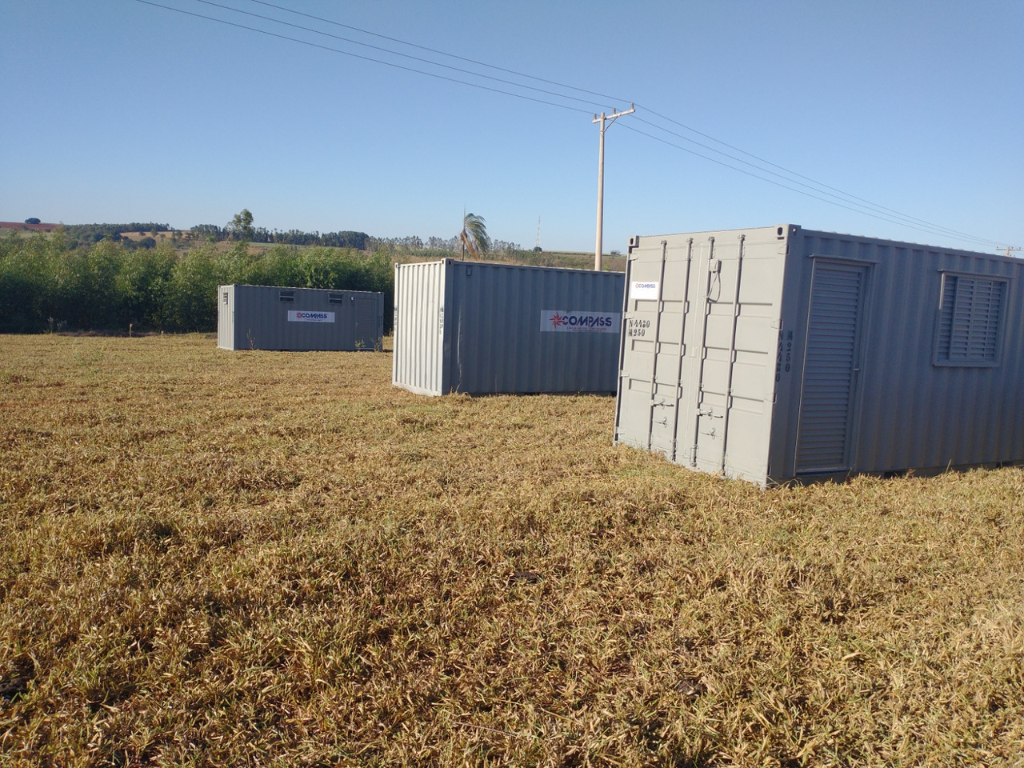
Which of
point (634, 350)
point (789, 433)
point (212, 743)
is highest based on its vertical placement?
→ point (634, 350)

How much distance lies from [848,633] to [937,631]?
1.51 feet

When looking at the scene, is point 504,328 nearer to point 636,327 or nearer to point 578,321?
point 578,321

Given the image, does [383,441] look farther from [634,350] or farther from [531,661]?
[531,661]

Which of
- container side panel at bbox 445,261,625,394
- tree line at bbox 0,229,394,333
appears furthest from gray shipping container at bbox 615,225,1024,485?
tree line at bbox 0,229,394,333

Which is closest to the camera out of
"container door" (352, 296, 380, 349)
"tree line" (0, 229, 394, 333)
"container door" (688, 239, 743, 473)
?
"container door" (688, 239, 743, 473)

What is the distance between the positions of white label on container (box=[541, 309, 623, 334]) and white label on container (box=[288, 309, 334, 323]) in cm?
1209

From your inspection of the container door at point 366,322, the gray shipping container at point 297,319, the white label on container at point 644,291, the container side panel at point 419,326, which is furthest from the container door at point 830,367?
the container door at point 366,322

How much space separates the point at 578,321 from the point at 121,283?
24.1m

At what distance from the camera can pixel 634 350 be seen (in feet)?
27.1

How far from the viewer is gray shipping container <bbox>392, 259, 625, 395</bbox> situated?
1254 centimetres

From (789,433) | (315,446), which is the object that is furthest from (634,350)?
(315,446)

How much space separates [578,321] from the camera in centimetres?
1352

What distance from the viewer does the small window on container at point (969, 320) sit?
7625 mm

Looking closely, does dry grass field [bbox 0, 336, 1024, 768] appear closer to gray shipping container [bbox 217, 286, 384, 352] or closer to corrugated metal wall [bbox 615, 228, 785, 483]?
corrugated metal wall [bbox 615, 228, 785, 483]
